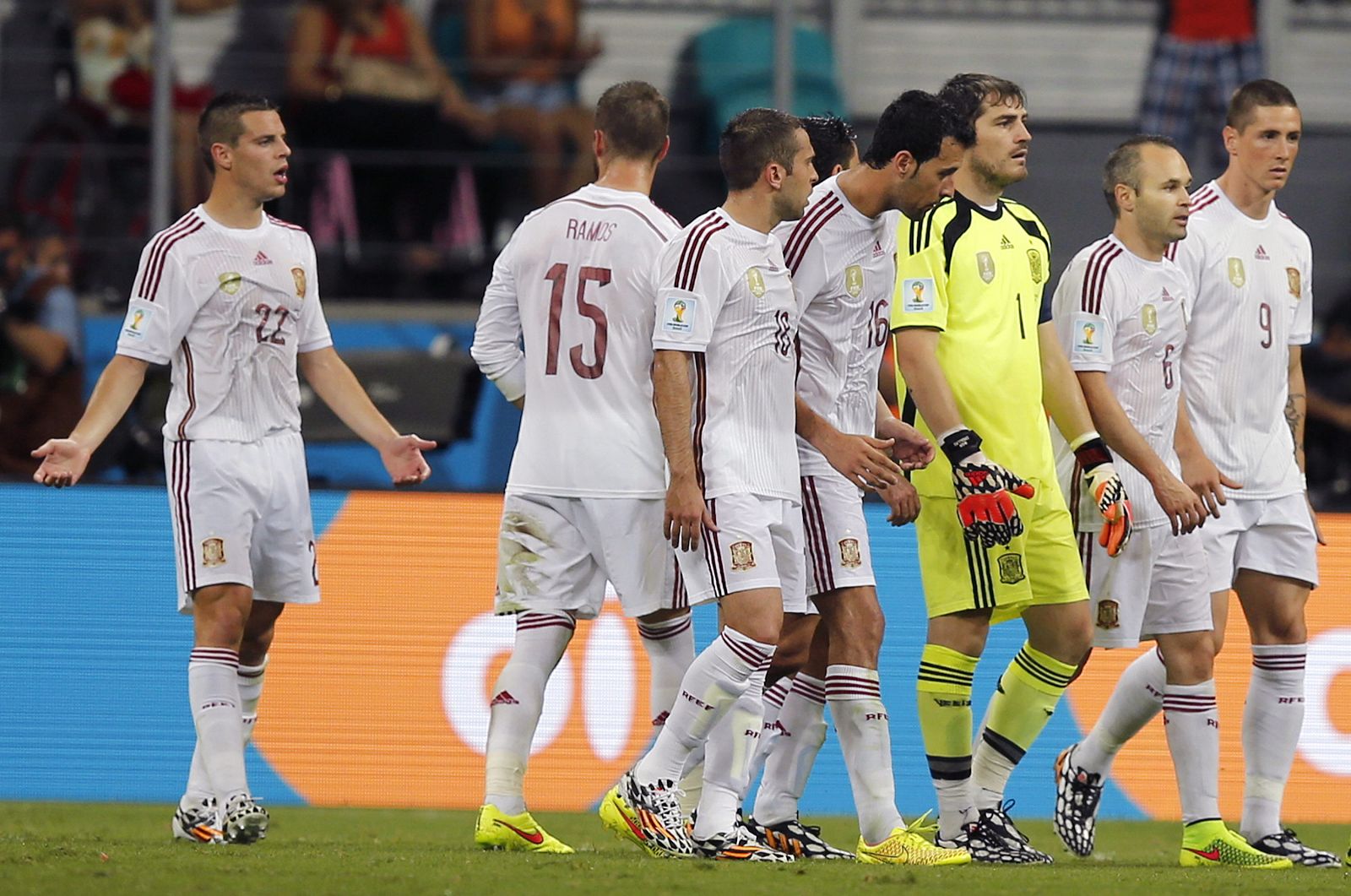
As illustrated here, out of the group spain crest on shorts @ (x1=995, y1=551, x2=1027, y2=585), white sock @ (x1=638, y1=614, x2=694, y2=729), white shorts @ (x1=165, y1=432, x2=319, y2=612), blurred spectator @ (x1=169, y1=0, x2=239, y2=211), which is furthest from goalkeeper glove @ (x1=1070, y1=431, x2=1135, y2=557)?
blurred spectator @ (x1=169, y1=0, x2=239, y2=211)

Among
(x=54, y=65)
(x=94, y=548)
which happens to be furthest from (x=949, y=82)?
(x=54, y=65)

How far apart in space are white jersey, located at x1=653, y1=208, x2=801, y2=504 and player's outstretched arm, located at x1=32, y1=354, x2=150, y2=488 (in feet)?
5.74

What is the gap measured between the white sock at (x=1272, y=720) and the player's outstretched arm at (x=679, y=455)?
2348mm

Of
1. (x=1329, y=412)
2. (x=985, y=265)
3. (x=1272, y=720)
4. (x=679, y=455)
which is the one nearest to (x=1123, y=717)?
(x=1272, y=720)

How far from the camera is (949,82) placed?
6.62 meters

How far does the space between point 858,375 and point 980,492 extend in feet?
1.71

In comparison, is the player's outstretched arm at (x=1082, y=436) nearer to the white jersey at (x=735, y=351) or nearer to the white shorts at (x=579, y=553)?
the white jersey at (x=735, y=351)

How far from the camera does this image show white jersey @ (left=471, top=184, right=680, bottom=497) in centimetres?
612

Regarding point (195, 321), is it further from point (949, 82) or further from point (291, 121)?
point (291, 121)

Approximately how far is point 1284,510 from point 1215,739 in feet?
2.72

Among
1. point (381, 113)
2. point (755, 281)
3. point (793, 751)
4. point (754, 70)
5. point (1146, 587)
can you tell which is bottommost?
point (793, 751)

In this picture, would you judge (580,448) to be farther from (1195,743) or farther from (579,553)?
(1195,743)

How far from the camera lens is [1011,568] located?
622cm

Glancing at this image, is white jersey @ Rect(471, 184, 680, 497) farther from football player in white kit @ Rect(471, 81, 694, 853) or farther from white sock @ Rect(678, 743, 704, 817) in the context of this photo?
white sock @ Rect(678, 743, 704, 817)
